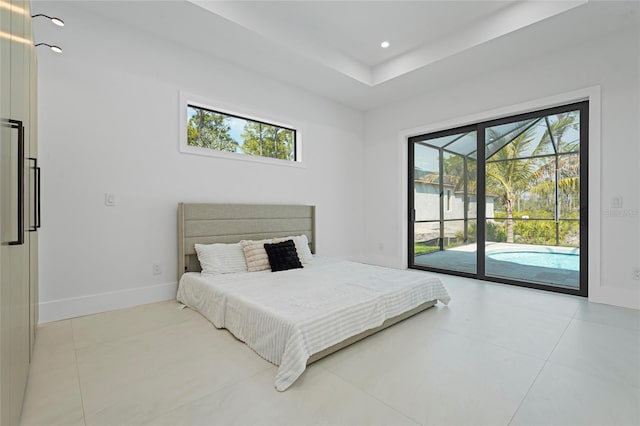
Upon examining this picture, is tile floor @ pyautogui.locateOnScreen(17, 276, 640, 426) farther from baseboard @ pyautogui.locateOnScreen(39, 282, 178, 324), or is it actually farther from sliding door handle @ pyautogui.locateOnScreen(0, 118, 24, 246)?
sliding door handle @ pyautogui.locateOnScreen(0, 118, 24, 246)

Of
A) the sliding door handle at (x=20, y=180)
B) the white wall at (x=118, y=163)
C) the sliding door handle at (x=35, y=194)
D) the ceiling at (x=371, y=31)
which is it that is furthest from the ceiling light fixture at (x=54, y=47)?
the sliding door handle at (x=20, y=180)

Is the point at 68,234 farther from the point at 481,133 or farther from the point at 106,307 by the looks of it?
the point at 481,133

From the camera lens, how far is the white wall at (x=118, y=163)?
2.79 metres

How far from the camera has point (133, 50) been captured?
3215 mm

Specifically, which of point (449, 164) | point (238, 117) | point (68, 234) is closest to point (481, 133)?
point (449, 164)

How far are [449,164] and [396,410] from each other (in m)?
4.09

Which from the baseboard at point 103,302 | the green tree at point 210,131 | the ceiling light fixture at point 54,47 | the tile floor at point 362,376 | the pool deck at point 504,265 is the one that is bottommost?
the tile floor at point 362,376

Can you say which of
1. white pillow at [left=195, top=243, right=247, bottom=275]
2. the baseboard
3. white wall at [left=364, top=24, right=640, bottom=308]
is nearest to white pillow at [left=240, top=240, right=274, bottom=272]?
white pillow at [left=195, top=243, right=247, bottom=275]

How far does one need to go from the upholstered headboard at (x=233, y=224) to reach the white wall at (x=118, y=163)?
17 centimetres

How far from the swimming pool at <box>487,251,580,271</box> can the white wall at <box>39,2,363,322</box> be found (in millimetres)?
3578

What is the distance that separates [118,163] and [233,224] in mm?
1362

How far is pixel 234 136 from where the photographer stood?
413cm

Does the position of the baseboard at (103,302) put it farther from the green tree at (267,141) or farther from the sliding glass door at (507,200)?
the sliding glass door at (507,200)

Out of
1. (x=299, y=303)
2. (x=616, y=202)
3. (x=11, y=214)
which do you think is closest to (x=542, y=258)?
(x=616, y=202)
